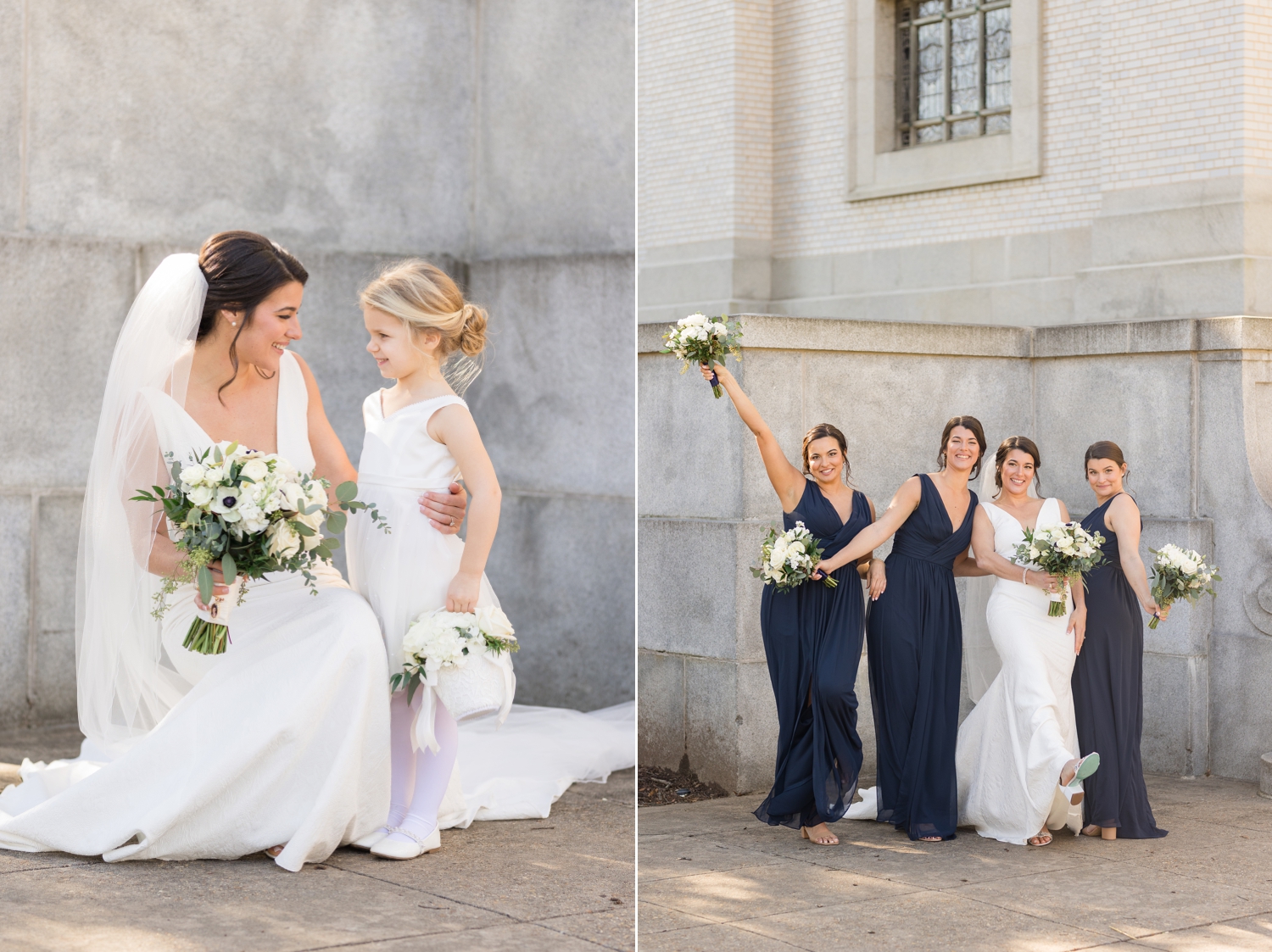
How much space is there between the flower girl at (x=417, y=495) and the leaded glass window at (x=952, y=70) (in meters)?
8.66

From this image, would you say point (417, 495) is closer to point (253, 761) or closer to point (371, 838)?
point (253, 761)

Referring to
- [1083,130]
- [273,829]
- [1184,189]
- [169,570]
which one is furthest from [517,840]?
[1083,130]

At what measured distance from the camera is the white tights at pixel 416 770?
18.3 feet

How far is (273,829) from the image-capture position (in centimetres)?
535

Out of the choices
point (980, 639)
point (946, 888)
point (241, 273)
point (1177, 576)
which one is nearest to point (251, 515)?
point (241, 273)

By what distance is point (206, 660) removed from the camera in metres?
5.73

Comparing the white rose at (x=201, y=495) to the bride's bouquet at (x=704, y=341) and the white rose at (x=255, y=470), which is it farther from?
the bride's bouquet at (x=704, y=341)

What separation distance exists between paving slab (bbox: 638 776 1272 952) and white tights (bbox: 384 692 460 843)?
0.83m

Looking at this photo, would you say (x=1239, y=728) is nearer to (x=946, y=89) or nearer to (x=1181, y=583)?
(x=1181, y=583)

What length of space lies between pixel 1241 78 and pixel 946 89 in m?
3.37

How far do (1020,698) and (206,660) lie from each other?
335cm

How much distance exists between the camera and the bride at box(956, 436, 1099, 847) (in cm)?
640

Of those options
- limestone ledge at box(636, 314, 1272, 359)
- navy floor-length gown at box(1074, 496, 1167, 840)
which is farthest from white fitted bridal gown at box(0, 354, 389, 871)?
navy floor-length gown at box(1074, 496, 1167, 840)

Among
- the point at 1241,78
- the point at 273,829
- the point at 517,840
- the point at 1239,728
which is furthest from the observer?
the point at 1241,78
